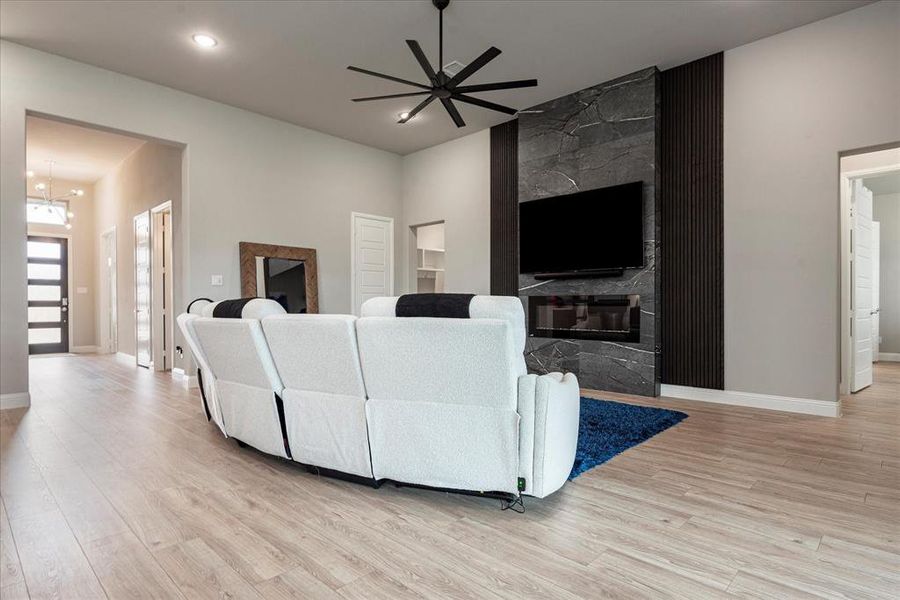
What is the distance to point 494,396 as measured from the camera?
2010 mm

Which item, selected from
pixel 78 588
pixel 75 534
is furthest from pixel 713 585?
pixel 75 534

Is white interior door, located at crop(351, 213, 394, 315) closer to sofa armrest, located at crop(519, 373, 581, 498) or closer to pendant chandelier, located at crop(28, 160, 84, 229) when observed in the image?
sofa armrest, located at crop(519, 373, 581, 498)

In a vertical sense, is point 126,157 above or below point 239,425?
above

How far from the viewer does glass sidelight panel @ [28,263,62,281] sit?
884 centimetres

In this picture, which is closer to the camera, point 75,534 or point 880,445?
point 75,534

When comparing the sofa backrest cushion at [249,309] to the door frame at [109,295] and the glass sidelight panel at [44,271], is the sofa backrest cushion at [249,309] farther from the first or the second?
the glass sidelight panel at [44,271]

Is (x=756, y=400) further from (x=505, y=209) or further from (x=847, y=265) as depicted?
(x=505, y=209)

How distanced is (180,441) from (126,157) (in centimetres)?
646

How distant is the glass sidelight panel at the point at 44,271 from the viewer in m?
8.84

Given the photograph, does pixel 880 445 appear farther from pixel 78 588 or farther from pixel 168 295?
pixel 168 295

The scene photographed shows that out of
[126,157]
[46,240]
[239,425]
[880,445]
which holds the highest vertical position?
[126,157]

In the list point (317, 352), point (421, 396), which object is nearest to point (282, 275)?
point (317, 352)

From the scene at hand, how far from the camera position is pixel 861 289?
17.4 feet

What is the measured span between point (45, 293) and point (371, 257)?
6.61 metres
